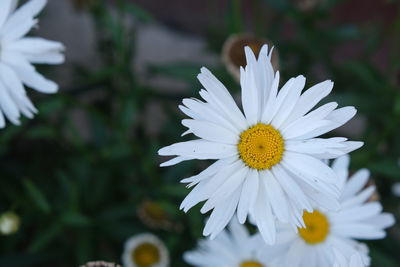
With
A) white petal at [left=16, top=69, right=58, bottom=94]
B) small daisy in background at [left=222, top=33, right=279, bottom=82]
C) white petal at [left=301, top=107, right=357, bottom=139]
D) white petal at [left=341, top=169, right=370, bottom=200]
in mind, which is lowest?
white petal at [left=341, top=169, right=370, bottom=200]

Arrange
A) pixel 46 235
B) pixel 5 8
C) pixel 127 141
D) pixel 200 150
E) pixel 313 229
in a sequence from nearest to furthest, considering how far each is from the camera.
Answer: pixel 200 150 → pixel 5 8 → pixel 313 229 → pixel 46 235 → pixel 127 141

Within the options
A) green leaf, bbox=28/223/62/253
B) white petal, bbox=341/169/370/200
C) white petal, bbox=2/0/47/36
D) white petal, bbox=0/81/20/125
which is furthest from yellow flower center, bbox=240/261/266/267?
white petal, bbox=2/0/47/36

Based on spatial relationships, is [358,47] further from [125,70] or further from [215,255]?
[215,255]

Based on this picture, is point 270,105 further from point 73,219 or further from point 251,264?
point 73,219

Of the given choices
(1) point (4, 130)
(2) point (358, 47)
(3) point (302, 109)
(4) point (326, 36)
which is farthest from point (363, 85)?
(1) point (4, 130)

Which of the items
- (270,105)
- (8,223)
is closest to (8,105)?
(8,223)

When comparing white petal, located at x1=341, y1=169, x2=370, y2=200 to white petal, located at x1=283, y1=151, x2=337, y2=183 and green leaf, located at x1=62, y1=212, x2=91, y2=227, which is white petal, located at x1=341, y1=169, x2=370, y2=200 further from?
green leaf, located at x1=62, y1=212, x2=91, y2=227

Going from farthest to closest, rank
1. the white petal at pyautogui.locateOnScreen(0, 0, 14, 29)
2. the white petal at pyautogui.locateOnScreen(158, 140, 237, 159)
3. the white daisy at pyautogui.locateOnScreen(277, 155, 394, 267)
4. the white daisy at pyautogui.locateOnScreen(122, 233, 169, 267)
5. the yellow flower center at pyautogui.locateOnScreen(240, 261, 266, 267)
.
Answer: the white daisy at pyautogui.locateOnScreen(122, 233, 169, 267)
the yellow flower center at pyautogui.locateOnScreen(240, 261, 266, 267)
the white daisy at pyautogui.locateOnScreen(277, 155, 394, 267)
the white petal at pyautogui.locateOnScreen(0, 0, 14, 29)
the white petal at pyautogui.locateOnScreen(158, 140, 237, 159)
